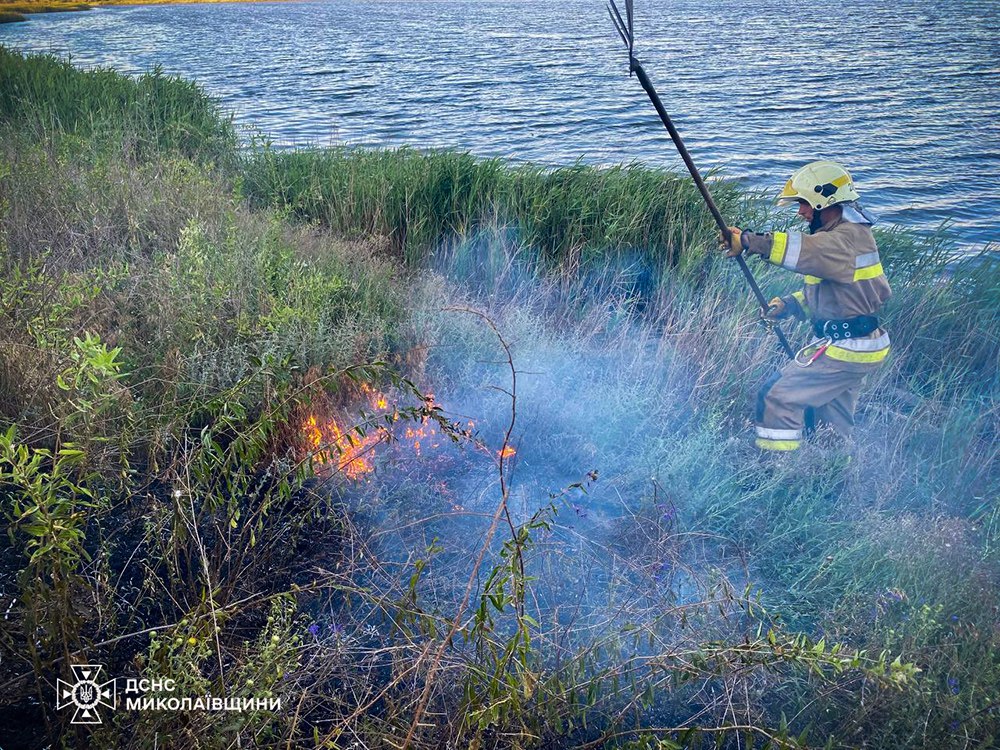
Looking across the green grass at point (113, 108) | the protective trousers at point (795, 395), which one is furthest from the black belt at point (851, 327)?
the green grass at point (113, 108)

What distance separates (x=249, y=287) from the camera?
4320 mm

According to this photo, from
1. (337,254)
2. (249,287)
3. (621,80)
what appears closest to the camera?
(249,287)

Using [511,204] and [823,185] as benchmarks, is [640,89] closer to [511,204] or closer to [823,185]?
[511,204]

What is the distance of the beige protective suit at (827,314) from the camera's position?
3387 millimetres

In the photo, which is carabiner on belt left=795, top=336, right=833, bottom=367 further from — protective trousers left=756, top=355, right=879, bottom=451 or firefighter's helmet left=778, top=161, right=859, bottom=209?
firefighter's helmet left=778, top=161, right=859, bottom=209

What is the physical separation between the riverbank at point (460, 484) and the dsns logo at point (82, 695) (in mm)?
62

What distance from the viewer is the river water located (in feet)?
29.4

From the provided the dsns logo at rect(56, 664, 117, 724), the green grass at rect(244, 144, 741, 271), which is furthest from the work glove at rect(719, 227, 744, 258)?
the dsns logo at rect(56, 664, 117, 724)

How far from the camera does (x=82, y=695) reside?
207 cm

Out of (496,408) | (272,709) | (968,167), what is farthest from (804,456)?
(968,167)

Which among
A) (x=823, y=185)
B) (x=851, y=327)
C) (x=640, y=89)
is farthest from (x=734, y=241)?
(x=640, y=89)

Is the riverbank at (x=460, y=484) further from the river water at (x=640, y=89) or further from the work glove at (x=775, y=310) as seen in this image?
the river water at (x=640, y=89)

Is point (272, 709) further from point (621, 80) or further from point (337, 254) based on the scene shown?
point (621, 80)

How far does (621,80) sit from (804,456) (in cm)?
1357
